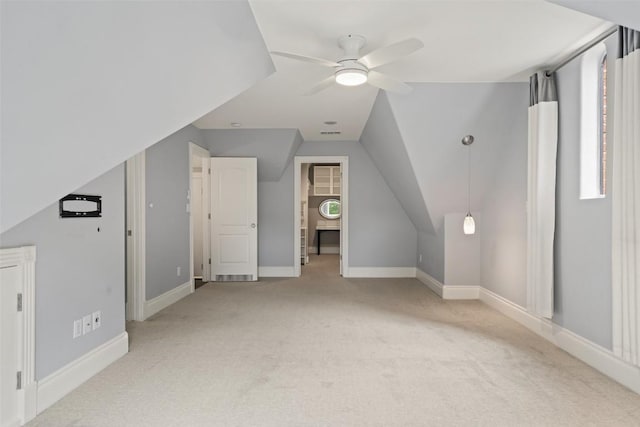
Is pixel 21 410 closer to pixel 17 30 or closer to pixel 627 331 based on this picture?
pixel 17 30

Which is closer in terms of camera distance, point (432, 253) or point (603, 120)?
point (603, 120)

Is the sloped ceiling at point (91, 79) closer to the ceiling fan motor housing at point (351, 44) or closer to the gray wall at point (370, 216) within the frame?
the ceiling fan motor housing at point (351, 44)

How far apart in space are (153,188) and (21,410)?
9.04ft

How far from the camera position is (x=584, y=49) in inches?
120

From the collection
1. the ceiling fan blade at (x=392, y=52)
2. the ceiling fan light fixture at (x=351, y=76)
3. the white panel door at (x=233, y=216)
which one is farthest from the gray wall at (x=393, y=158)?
the white panel door at (x=233, y=216)

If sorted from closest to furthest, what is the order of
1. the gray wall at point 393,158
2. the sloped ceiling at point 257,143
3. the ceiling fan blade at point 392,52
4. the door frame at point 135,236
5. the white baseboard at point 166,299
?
the ceiling fan blade at point 392,52
the door frame at point 135,236
the white baseboard at point 166,299
the gray wall at point 393,158
the sloped ceiling at point 257,143

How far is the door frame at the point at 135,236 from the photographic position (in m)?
4.19

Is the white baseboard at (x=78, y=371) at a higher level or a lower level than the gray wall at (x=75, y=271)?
lower

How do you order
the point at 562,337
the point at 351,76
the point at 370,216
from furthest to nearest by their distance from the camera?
the point at 370,216 < the point at 562,337 < the point at 351,76

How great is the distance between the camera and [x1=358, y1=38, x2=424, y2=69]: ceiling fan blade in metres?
2.44

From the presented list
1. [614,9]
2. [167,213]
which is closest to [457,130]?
[614,9]

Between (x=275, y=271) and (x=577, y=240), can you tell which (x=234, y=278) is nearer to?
(x=275, y=271)

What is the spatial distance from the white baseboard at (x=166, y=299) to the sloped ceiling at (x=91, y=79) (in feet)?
8.32

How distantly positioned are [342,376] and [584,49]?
3137 millimetres
